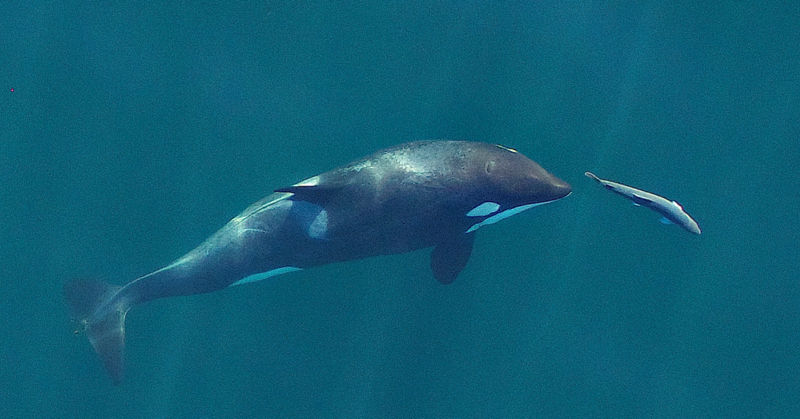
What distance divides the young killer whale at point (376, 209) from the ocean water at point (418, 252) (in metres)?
1.43

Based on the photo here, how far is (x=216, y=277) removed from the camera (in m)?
7.70

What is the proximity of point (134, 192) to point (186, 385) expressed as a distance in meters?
3.17

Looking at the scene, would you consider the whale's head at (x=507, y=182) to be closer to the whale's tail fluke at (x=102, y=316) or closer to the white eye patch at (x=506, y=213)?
the white eye patch at (x=506, y=213)

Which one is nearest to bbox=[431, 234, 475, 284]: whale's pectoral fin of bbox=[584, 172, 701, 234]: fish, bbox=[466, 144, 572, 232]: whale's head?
bbox=[466, 144, 572, 232]: whale's head

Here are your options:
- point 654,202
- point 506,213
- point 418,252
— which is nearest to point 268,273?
point 418,252

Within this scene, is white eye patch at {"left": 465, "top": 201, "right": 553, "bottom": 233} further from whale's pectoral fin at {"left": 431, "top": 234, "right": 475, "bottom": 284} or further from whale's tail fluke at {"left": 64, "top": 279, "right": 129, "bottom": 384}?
whale's tail fluke at {"left": 64, "top": 279, "right": 129, "bottom": 384}

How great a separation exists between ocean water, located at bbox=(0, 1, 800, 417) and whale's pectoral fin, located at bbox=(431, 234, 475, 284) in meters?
0.78

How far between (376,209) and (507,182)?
1.59 m

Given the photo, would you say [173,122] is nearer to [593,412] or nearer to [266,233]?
[266,233]

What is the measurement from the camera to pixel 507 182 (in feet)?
21.9

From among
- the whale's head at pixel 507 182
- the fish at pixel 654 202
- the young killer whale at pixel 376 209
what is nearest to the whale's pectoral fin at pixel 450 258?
the young killer whale at pixel 376 209

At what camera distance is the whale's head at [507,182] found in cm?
667

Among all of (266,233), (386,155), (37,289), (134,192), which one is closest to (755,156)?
(386,155)

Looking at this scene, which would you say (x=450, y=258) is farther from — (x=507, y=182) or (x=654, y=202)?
(x=654, y=202)
